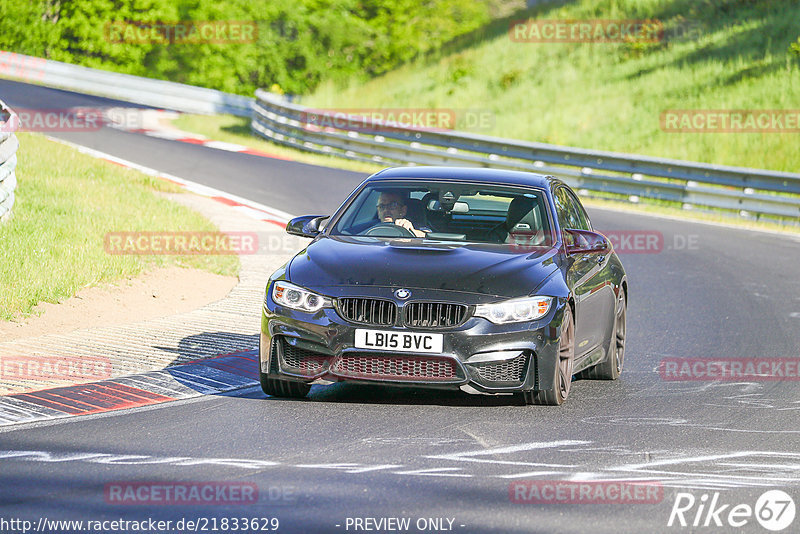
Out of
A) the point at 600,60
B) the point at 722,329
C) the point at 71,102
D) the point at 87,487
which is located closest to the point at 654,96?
the point at 600,60

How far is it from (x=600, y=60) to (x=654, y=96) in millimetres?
5384

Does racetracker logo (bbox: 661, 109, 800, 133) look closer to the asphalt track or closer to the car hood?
the asphalt track

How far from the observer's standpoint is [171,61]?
7512 centimetres

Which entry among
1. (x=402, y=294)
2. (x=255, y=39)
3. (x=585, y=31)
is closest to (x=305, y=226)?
(x=402, y=294)

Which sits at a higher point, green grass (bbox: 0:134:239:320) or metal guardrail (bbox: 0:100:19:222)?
metal guardrail (bbox: 0:100:19:222)

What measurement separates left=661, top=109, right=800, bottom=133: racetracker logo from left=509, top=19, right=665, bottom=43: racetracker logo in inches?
305

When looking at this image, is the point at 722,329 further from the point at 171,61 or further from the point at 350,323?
the point at 171,61

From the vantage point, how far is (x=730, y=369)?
1035 cm

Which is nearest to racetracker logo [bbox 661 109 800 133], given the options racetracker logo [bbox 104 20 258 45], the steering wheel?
the steering wheel

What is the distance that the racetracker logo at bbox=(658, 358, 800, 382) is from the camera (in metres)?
9.99

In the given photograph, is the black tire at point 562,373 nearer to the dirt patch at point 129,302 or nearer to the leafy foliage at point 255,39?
the dirt patch at point 129,302

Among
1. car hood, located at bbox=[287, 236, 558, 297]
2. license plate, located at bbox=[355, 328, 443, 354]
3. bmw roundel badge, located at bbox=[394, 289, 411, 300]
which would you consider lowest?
license plate, located at bbox=[355, 328, 443, 354]

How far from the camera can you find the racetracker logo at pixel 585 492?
5.97 metres

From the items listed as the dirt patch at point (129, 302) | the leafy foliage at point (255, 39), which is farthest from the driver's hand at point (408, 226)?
the leafy foliage at point (255, 39)
